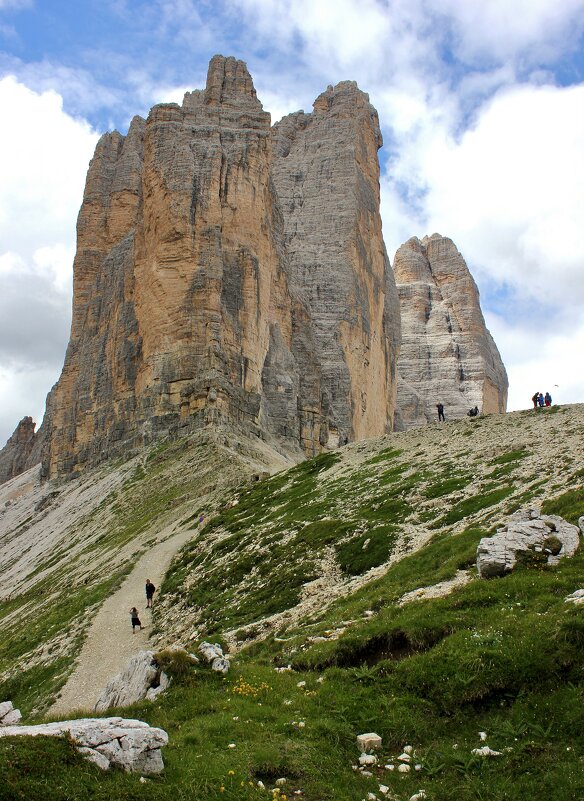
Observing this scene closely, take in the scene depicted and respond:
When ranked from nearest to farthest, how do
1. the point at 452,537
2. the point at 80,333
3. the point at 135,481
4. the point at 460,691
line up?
the point at 460,691
the point at 452,537
the point at 135,481
the point at 80,333

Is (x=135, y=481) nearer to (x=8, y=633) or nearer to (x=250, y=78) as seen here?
(x=8, y=633)

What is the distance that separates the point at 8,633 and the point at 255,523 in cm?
1381

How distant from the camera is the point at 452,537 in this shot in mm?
21703

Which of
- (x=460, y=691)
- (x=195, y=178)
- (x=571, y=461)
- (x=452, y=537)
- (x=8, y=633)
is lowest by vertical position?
(x=8, y=633)

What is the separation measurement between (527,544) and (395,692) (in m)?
5.33

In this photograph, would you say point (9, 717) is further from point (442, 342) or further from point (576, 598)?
point (442, 342)

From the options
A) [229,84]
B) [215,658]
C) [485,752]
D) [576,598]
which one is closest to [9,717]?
[215,658]

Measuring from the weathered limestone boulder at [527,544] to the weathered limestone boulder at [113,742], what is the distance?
833 centimetres

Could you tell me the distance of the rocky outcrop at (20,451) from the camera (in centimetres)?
15050

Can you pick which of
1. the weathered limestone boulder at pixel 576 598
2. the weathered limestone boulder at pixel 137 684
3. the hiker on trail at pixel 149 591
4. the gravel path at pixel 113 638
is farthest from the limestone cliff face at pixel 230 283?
the weathered limestone boulder at pixel 576 598

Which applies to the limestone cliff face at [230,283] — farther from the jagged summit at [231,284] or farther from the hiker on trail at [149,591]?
the hiker on trail at [149,591]

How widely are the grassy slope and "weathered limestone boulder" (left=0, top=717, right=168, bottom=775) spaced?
0.82 feet

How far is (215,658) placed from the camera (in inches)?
605

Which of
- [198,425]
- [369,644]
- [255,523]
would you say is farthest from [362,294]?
[369,644]
